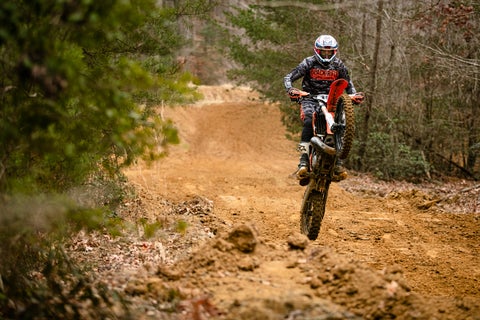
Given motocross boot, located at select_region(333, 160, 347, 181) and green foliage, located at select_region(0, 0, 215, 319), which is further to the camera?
motocross boot, located at select_region(333, 160, 347, 181)

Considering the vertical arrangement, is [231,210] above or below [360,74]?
below

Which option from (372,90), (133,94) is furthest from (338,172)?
(372,90)

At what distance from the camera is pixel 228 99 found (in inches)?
1398

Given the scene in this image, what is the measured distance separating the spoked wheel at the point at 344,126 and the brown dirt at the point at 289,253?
1492mm

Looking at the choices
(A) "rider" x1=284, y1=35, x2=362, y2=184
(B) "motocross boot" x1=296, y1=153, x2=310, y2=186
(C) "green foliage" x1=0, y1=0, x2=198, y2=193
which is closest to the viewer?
(C) "green foliage" x1=0, y1=0, x2=198, y2=193

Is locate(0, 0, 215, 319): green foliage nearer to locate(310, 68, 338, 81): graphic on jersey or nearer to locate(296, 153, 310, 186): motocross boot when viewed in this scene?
locate(296, 153, 310, 186): motocross boot

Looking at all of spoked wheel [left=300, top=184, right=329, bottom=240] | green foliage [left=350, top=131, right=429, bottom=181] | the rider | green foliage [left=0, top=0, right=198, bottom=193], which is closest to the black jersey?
the rider

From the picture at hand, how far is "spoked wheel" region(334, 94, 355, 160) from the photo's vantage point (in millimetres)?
6719

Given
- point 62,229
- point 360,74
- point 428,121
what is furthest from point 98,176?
point 428,121

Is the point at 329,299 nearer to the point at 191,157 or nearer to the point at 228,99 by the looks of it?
the point at 191,157

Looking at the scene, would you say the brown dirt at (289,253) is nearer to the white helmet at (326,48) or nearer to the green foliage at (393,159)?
the green foliage at (393,159)

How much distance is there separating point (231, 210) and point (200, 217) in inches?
62.8

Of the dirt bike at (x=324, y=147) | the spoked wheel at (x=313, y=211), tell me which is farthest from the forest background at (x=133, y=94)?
the spoked wheel at (x=313, y=211)

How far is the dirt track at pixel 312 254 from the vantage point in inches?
169
